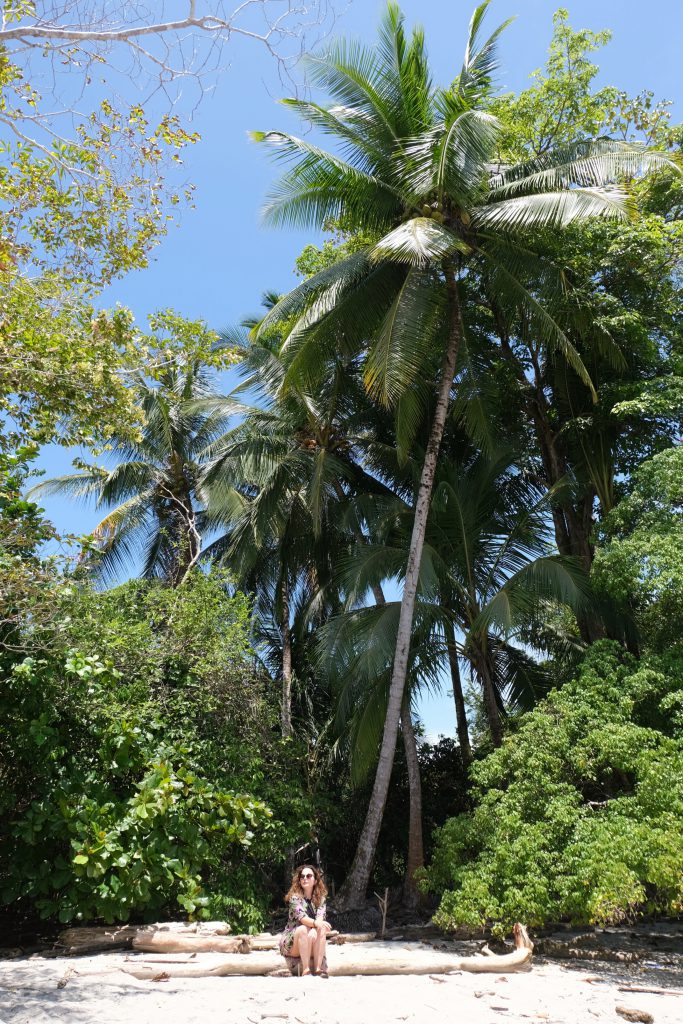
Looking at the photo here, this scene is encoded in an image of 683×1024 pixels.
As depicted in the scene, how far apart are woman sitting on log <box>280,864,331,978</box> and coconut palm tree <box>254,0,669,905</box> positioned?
483cm

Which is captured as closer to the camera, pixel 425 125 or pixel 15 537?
pixel 15 537

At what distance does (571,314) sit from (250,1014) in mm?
11822

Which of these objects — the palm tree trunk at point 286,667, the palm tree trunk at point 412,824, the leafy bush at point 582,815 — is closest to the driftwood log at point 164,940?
the leafy bush at point 582,815

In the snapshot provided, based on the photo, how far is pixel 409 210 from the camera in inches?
514

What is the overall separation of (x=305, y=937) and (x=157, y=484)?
13.6 metres

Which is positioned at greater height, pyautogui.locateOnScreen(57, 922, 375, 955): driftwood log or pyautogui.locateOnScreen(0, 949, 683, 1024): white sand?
pyautogui.locateOnScreen(57, 922, 375, 955): driftwood log

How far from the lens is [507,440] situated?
15.5m

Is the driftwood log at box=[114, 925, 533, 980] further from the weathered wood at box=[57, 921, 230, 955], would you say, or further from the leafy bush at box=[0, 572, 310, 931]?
the leafy bush at box=[0, 572, 310, 931]

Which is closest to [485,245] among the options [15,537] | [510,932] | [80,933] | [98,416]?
[98,416]

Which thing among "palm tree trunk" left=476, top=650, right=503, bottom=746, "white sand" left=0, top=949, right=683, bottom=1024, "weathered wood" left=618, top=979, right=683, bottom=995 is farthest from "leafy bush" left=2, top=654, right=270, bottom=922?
"palm tree trunk" left=476, top=650, right=503, bottom=746

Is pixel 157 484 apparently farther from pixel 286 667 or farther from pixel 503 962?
pixel 503 962

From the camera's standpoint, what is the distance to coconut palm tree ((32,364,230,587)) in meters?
18.9

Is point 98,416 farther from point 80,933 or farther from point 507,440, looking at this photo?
point 507,440

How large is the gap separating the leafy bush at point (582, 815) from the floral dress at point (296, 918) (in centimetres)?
288
